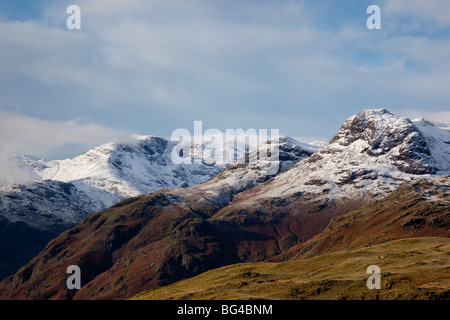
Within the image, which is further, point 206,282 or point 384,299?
point 206,282

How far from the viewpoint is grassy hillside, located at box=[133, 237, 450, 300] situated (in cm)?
10388

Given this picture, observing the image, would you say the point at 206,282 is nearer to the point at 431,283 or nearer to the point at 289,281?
the point at 289,281

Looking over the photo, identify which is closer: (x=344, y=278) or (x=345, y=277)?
(x=344, y=278)

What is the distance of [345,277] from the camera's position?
4774 inches

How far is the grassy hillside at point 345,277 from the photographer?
104 m

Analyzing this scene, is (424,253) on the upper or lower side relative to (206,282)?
upper
